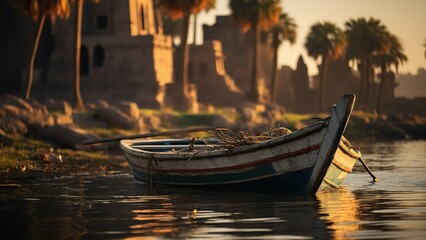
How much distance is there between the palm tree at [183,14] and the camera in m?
64.9

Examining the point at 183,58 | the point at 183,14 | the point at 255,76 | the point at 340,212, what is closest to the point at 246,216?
the point at 340,212

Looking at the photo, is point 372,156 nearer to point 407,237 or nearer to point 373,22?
point 407,237

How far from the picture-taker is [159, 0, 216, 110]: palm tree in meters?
64.9

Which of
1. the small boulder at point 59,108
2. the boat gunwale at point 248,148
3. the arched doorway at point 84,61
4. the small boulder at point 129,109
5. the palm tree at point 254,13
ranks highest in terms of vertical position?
the palm tree at point 254,13

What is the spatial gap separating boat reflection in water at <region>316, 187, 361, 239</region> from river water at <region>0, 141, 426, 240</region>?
0.05 feet

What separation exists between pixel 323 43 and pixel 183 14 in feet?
80.0

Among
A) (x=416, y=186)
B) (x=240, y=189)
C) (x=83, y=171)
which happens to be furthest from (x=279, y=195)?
(x=83, y=171)

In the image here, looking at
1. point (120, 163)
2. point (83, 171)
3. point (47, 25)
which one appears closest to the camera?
point (83, 171)

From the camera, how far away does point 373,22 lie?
3588 inches

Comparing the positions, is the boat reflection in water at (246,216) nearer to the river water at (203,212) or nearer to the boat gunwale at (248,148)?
→ the river water at (203,212)

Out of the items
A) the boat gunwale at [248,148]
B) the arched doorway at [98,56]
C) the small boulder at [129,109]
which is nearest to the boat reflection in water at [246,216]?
the boat gunwale at [248,148]

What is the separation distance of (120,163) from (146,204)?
13954 mm

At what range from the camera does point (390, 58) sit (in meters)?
96.1

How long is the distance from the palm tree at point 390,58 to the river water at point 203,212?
2633 inches
